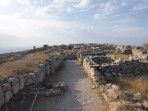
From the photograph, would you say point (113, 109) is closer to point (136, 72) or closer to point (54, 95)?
point (54, 95)

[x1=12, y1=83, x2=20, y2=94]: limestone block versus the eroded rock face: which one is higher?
[x1=12, y1=83, x2=20, y2=94]: limestone block

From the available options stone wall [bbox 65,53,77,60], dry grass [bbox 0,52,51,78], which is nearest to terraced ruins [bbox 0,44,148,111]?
dry grass [bbox 0,52,51,78]

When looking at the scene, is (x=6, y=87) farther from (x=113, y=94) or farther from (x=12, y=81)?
(x=113, y=94)

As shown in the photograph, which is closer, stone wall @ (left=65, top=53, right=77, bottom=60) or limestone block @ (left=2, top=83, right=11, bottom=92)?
limestone block @ (left=2, top=83, right=11, bottom=92)

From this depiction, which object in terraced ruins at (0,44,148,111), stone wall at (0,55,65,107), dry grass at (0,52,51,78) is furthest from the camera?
dry grass at (0,52,51,78)

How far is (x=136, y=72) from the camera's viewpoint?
21.4 metres

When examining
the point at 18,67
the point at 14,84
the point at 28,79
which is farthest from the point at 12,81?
the point at 18,67

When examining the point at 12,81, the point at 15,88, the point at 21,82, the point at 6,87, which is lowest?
the point at 15,88

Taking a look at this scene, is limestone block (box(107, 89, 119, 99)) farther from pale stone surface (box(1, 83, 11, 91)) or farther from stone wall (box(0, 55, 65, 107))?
pale stone surface (box(1, 83, 11, 91))

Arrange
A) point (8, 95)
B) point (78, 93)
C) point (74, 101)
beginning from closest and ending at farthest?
point (8, 95) → point (74, 101) → point (78, 93)

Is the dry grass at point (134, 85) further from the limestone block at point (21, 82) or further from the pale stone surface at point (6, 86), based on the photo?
the pale stone surface at point (6, 86)

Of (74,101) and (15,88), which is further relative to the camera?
(74,101)

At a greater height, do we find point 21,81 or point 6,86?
point 6,86

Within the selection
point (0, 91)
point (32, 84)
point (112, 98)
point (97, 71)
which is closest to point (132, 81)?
point (97, 71)
